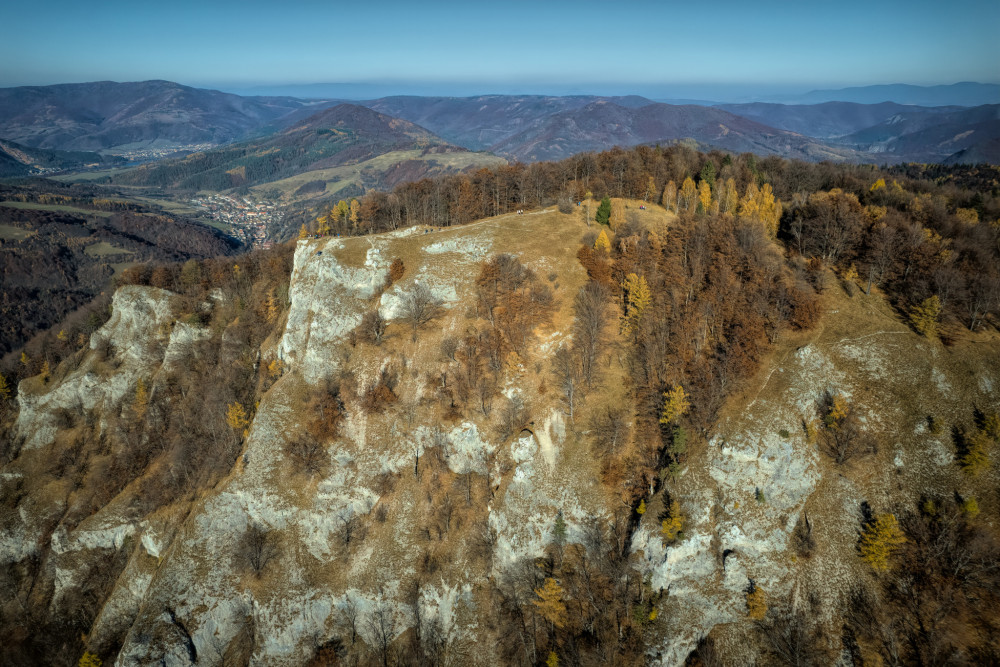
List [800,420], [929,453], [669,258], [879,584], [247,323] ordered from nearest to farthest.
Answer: [879,584] < [929,453] < [800,420] < [669,258] < [247,323]

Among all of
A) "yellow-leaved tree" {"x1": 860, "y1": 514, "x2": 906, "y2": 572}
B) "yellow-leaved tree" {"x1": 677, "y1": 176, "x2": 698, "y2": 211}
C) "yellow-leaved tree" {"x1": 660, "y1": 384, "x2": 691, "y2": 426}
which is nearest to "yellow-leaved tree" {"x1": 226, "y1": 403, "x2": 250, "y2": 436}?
"yellow-leaved tree" {"x1": 660, "y1": 384, "x2": 691, "y2": 426}

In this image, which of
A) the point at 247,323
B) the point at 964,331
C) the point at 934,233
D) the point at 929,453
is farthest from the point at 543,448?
the point at 934,233

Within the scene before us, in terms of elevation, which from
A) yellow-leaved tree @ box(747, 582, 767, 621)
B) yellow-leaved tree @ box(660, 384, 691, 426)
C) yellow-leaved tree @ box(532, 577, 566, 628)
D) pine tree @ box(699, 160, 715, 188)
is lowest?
yellow-leaved tree @ box(532, 577, 566, 628)

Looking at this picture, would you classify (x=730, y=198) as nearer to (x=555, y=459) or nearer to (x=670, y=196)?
(x=670, y=196)

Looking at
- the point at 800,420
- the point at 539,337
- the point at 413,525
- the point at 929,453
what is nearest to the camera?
the point at 929,453

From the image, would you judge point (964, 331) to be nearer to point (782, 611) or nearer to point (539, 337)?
point (782, 611)

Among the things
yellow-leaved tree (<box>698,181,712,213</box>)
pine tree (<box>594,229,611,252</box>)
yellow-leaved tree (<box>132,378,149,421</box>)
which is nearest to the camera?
pine tree (<box>594,229,611,252</box>)

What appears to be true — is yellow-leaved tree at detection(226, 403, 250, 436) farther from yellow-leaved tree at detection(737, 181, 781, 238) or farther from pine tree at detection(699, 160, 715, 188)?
pine tree at detection(699, 160, 715, 188)

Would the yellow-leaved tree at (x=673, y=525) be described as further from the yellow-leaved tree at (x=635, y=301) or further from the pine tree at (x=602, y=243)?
the pine tree at (x=602, y=243)

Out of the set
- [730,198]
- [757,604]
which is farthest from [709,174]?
[757,604]
